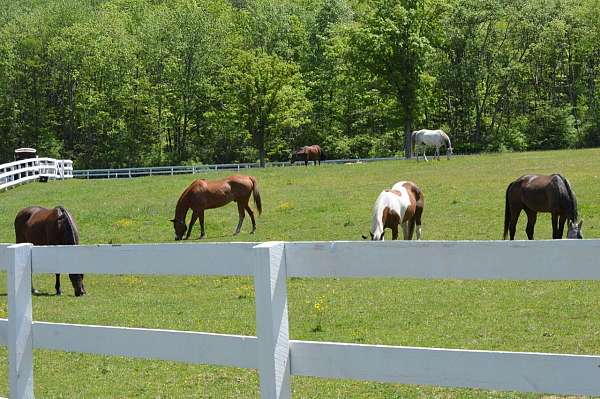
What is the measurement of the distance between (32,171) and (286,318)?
3515cm

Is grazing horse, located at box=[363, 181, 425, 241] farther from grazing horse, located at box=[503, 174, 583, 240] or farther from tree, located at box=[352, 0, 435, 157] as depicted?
tree, located at box=[352, 0, 435, 157]

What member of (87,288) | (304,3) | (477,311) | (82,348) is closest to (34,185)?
(87,288)

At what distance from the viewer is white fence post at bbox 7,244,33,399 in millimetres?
5055

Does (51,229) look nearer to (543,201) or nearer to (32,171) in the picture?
(543,201)

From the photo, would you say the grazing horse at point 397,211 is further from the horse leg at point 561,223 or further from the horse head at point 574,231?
the horse head at point 574,231

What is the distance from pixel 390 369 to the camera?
11.6 feet

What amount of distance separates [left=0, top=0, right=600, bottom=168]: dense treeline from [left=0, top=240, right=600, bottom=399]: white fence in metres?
46.2

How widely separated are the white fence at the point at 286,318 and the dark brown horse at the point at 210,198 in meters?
14.4

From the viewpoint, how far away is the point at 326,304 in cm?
1045

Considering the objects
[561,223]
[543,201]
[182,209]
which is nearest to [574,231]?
[561,223]

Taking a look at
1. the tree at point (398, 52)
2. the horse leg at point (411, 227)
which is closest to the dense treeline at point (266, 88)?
the tree at point (398, 52)

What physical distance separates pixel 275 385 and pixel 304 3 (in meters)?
80.6

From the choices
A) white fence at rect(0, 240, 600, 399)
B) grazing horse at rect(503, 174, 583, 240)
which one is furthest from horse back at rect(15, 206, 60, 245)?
white fence at rect(0, 240, 600, 399)

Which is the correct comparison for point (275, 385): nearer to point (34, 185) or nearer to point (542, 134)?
point (34, 185)
